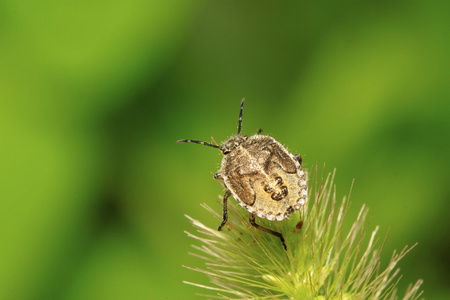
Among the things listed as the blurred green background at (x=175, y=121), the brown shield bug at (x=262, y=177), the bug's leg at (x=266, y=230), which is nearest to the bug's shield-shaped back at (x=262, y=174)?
the brown shield bug at (x=262, y=177)

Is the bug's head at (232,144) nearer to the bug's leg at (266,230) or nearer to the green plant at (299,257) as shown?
the green plant at (299,257)

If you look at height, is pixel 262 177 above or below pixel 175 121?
above

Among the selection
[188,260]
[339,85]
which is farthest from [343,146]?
[188,260]

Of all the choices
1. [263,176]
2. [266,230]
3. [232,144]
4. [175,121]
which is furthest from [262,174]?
[175,121]

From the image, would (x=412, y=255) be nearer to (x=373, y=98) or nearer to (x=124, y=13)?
(x=373, y=98)

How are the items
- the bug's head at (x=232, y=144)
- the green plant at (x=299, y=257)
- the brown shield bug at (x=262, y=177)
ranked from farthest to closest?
the bug's head at (x=232, y=144) → the brown shield bug at (x=262, y=177) → the green plant at (x=299, y=257)

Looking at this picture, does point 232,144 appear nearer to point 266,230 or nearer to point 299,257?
point 266,230

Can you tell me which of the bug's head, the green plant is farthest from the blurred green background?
the green plant

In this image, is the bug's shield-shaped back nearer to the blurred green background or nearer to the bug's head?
the bug's head
